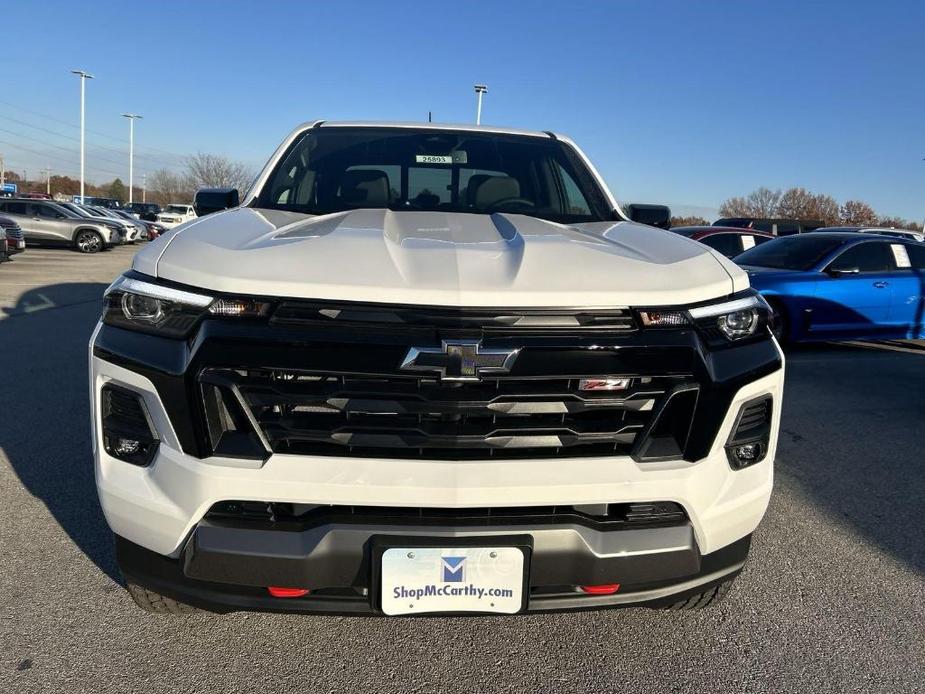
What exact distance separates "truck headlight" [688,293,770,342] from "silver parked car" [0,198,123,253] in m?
25.5

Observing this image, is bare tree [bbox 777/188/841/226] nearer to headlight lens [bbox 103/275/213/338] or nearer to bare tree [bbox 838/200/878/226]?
bare tree [bbox 838/200/878/226]

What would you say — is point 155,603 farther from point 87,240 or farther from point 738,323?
point 87,240

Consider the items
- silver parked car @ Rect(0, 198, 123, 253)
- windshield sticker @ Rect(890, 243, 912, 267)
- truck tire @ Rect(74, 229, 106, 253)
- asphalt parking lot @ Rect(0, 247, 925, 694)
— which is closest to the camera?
asphalt parking lot @ Rect(0, 247, 925, 694)

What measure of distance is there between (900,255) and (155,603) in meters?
9.75

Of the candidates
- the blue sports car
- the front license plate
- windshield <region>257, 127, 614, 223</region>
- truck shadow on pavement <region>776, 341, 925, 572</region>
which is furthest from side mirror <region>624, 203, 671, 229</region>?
the blue sports car

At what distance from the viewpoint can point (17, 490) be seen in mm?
3473

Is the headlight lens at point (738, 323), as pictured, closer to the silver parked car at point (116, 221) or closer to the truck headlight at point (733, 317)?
the truck headlight at point (733, 317)

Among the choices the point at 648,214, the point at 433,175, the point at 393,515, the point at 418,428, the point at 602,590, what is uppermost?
the point at 433,175

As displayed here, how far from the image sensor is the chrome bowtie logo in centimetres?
177

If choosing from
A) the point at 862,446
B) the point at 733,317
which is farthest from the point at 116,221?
the point at 733,317

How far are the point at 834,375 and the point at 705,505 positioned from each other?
20.0ft

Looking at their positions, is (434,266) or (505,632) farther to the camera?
(505,632)

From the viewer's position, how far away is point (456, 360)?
69.8 inches

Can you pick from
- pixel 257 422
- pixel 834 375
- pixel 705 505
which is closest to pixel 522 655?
pixel 705 505
